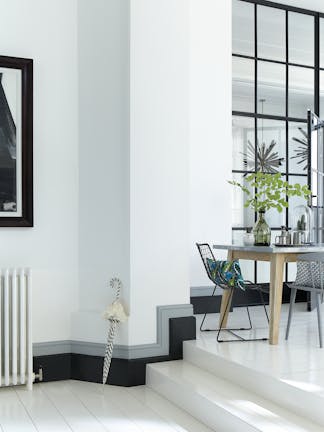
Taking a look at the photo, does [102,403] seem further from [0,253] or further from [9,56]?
[9,56]

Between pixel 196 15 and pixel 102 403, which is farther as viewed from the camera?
pixel 196 15

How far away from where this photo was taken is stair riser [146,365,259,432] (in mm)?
3211

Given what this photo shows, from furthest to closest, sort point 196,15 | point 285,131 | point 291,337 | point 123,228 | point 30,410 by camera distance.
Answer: point 285,131
point 196,15
point 291,337
point 123,228
point 30,410

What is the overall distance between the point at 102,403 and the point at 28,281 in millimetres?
1016

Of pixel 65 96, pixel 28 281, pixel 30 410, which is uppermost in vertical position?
pixel 65 96

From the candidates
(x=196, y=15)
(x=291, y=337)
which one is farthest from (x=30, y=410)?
(x=196, y=15)

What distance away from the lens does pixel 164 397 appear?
3971 millimetres

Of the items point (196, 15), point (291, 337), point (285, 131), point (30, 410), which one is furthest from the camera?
point (285, 131)

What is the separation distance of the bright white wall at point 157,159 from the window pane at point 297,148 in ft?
8.35

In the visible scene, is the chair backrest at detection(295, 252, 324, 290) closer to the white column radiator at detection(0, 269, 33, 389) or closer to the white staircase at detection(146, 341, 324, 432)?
the white staircase at detection(146, 341, 324, 432)

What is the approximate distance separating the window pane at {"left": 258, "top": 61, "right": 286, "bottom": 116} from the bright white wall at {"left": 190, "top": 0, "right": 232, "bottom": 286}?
2.36 ft

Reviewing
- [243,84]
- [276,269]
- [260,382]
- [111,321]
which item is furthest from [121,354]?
[243,84]

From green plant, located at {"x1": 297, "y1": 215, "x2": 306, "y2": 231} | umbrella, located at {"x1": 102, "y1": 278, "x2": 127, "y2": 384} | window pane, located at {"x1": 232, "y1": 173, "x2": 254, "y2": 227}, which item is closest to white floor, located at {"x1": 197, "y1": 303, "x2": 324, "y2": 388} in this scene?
umbrella, located at {"x1": 102, "y1": 278, "x2": 127, "y2": 384}

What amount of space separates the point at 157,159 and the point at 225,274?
1087 mm
